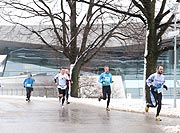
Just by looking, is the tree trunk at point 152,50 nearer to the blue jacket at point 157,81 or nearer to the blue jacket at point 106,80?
the blue jacket at point 106,80

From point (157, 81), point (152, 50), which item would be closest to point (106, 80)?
point (152, 50)

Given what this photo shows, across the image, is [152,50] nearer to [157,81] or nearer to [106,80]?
[106,80]

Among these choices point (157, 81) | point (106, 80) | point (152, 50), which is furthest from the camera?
point (152, 50)

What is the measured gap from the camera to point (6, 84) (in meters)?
51.8

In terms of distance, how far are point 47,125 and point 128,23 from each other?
1676 cm

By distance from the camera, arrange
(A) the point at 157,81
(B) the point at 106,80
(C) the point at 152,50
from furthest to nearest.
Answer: (C) the point at 152,50, (B) the point at 106,80, (A) the point at 157,81

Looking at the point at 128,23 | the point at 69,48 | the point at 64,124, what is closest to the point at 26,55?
the point at 69,48

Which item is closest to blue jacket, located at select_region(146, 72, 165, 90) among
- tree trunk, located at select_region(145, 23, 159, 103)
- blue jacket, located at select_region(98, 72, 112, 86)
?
blue jacket, located at select_region(98, 72, 112, 86)

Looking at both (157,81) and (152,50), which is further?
(152,50)

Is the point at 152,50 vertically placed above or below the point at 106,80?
above

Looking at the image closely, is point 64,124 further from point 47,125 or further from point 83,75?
point 83,75

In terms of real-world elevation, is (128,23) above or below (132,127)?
above

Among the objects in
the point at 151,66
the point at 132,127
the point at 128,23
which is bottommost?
the point at 132,127

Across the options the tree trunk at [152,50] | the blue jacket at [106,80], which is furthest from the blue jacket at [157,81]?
the tree trunk at [152,50]
